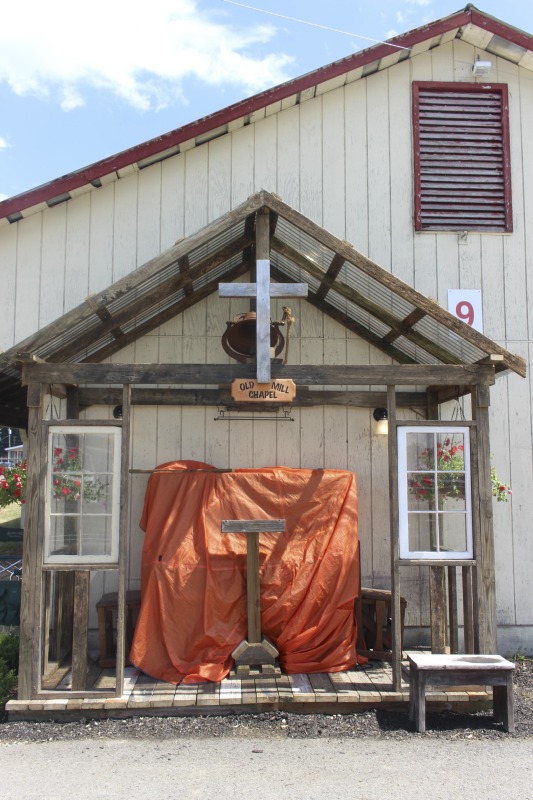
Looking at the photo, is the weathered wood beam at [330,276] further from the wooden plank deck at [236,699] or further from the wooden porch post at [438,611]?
the wooden plank deck at [236,699]

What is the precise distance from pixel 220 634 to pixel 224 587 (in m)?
0.43

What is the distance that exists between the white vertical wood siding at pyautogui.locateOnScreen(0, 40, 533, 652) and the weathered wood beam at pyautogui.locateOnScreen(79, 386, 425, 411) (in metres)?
0.21

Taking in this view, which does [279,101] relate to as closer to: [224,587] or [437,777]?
[224,587]

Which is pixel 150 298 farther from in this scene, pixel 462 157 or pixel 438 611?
pixel 462 157

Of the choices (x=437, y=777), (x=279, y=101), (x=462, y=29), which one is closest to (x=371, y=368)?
(x=437, y=777)

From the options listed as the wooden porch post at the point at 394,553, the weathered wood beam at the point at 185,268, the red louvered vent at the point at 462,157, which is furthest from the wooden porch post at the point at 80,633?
the red louvered vent at the point at 462,157

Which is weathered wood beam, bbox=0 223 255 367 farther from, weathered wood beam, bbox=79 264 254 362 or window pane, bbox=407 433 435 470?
window pane, bbox=407 433 435 470

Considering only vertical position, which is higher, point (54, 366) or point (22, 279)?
point (22, 279)

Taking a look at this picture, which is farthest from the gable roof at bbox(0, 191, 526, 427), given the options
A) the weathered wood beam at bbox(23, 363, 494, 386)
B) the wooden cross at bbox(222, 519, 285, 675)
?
the wooden cross at bbox(222, 519, 285, 675)

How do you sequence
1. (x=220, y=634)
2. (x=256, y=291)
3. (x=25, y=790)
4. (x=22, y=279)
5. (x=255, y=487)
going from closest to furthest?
(x=25, y=790)
(x=256, y=291)
(x=220, y=634)
(x=255, y=487)
(x=22, y=279)

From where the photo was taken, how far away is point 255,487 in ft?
22.9

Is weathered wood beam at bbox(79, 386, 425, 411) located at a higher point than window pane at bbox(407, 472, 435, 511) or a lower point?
higher

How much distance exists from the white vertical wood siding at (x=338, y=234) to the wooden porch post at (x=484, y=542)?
177 centimetres

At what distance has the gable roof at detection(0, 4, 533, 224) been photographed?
24.9 ft
